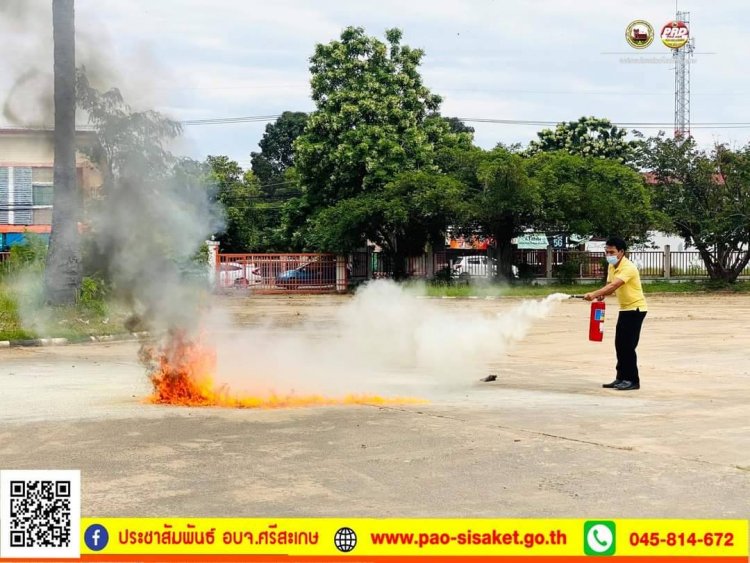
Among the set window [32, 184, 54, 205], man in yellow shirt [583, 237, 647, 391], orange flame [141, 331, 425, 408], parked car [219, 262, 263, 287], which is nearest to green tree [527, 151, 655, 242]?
parked car [219, 262, 263, 287]

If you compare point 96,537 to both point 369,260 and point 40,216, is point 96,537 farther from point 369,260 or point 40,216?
point 369,260

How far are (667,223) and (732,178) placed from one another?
378cm

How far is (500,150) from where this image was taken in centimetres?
4344

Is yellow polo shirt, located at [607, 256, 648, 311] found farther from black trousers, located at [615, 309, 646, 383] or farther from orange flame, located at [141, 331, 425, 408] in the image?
orange flame, located at [141, 331, 425, 408]

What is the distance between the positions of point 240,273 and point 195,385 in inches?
1327

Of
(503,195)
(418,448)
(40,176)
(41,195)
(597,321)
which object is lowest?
(418,448)

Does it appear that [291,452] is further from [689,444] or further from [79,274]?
[79,274]

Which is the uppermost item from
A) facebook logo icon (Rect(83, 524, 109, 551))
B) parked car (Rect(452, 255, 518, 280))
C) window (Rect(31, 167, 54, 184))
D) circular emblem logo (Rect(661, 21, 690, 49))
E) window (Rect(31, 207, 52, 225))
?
circular emblem logo (Rect(661, 21, 690, 49))

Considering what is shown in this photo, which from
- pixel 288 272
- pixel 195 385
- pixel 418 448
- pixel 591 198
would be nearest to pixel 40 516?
pixel 418 448

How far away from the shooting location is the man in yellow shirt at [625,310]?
39.4 feet

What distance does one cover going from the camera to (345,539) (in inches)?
207

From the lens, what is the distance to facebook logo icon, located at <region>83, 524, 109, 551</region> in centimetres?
530

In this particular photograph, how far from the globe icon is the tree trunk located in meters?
15.1

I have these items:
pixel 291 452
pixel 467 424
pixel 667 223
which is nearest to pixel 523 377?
pixel 467 424
